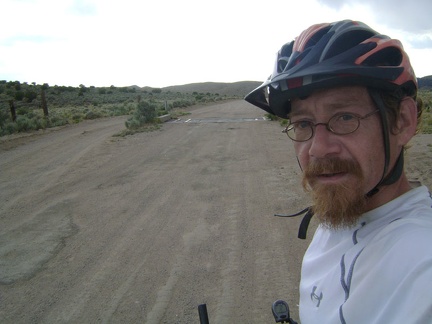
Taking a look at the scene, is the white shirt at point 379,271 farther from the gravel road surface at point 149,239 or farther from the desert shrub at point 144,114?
the desert shrub at point 144,114

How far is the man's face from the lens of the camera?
1.54 metres

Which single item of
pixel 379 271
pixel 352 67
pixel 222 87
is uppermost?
pixel 222 87

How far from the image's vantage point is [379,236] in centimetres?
129

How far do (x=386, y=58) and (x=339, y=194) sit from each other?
68 cm

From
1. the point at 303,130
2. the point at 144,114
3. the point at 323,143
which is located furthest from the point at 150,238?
the point at 144,114

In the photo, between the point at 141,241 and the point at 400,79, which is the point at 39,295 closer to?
the point at 141,241

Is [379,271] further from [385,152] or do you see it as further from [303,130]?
[303,130]

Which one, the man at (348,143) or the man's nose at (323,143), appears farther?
the man's nose at (323,143)

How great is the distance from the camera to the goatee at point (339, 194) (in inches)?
59.6

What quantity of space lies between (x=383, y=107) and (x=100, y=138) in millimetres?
13115

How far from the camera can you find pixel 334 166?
5.16ft

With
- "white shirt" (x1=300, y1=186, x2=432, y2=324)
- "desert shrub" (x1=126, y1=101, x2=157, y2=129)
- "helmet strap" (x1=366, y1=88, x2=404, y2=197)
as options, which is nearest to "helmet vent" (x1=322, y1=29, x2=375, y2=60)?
"helmet strap" (x1=366, y1=88, x2=404, y2=197)

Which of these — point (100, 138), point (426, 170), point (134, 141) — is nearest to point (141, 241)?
point (426, 170)

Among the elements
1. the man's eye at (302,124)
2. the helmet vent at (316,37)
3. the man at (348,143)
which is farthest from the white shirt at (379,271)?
the helmet vent at (316,37)
